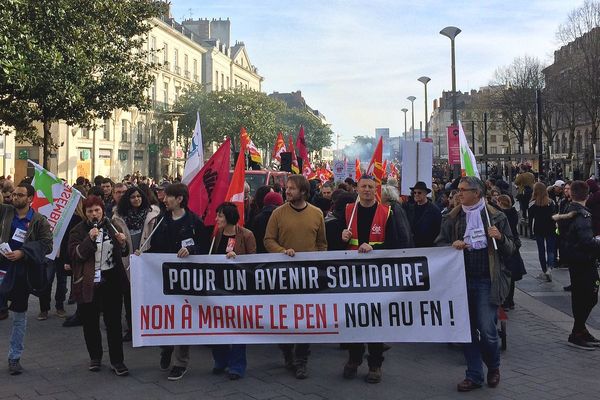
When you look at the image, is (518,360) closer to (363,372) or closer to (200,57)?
(363,372)

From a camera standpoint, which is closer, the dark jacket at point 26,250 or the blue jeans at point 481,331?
the blue jeans at point 481,331

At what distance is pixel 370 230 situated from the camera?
577 cm

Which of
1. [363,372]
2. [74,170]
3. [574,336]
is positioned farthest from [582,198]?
[74,170]

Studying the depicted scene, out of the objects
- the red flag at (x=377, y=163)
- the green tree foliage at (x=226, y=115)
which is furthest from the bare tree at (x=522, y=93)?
the red flag at (x=377, y=163)

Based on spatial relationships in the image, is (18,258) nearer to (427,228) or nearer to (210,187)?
(210,187)

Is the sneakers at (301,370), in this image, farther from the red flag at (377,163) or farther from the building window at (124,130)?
the building window at (124,130)

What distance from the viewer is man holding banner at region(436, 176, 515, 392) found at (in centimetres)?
535

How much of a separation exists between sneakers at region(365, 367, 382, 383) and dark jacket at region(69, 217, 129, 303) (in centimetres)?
259

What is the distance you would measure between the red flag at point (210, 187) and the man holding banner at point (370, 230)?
2.03 metres

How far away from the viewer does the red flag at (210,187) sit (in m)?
7.26

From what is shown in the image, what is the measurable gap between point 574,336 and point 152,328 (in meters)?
4.67

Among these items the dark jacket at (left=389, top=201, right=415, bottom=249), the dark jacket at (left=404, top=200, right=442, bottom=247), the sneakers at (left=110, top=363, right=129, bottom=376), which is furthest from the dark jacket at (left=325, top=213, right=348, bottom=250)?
the sneakers at (left=110, top=363, right=129, bottom=376)

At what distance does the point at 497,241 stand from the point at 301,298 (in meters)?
1.86

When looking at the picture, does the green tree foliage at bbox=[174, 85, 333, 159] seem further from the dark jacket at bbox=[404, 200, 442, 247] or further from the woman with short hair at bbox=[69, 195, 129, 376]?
the woman with short hair at bbox=[69, 195, 129, 376]
